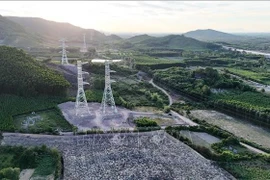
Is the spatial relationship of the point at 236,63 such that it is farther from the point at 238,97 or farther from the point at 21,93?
the point at 21,93

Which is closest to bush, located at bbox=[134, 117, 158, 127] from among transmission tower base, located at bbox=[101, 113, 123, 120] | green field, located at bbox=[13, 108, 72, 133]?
transmission tower base, located at bbox=[101, 113, 123, 120]

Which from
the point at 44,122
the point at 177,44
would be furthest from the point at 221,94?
the point at 177,44

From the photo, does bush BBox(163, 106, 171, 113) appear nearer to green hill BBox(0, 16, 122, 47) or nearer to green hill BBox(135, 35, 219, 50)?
green hill BBox(135, 35, 219, 50)

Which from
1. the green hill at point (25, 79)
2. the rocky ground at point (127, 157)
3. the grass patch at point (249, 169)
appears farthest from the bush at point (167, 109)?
the grass patch at point (249, 169)

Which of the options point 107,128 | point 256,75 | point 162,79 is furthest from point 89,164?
point 256,75

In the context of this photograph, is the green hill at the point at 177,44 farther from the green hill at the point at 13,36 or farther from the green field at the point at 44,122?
the green field at the point at 44,122
